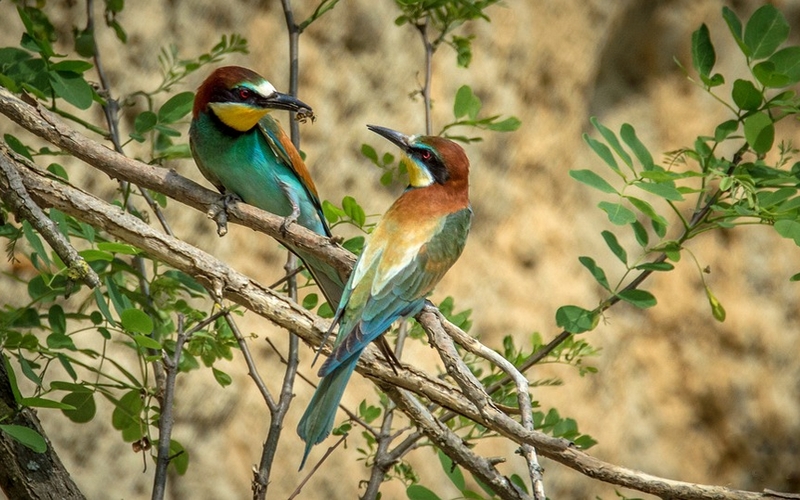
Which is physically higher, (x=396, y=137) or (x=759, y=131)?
(x=759, y=131)

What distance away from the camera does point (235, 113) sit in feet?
6.86

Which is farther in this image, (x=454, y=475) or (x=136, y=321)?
(x=454, y=475)

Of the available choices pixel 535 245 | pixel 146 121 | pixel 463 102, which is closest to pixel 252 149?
pixel 146 121

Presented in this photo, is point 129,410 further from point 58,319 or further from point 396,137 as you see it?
point 396,137

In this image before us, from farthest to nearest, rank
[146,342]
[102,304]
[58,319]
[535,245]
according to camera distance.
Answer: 1. [535,245]
2. [58,319]
3. [146,342]
4. [102,304]

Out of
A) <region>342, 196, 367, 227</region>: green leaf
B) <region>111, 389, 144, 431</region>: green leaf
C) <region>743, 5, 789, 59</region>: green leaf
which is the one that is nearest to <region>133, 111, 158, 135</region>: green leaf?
<region>342, 196, 367, 227</region>: green leaf

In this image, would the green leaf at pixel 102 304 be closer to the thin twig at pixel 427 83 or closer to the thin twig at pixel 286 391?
the thin twig at pixel 286 391

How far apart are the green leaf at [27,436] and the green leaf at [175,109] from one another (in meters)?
0.72

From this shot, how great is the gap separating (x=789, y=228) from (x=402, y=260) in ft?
2.28

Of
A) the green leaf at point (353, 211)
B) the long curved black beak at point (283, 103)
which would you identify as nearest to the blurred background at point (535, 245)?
the long curved black beak at point (283, 103)

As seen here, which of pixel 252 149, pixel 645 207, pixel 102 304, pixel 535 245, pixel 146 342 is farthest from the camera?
pixel 535 245

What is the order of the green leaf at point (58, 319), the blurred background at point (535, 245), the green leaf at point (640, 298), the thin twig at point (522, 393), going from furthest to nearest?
1. the blurred background at point (535, 245)
2. the green leaf at point (640, 298)
3. the green leaf at point (58, 319)
4. the thin twig at point (522, 393)

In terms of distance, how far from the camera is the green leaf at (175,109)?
82.0 inches

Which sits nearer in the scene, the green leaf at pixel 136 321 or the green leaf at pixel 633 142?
the green leaf at pixel 136 321
